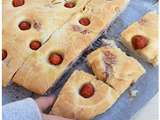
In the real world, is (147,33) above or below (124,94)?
above

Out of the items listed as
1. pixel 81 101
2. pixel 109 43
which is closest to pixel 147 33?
pixel 109 43

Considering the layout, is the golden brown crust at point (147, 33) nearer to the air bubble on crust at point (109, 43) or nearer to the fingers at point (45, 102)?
the air bubble on crust at point (109, 43)

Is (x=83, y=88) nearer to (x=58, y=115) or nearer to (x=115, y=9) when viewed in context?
(x=58, y=115)

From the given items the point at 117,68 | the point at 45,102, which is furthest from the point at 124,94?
the point at 45,102

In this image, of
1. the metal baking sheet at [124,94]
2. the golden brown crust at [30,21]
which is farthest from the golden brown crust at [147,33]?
the golden brown crust at [30,21]

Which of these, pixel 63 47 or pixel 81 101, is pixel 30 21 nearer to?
pixel 63 47

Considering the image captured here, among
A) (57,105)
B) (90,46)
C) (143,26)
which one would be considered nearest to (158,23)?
(143,26)
